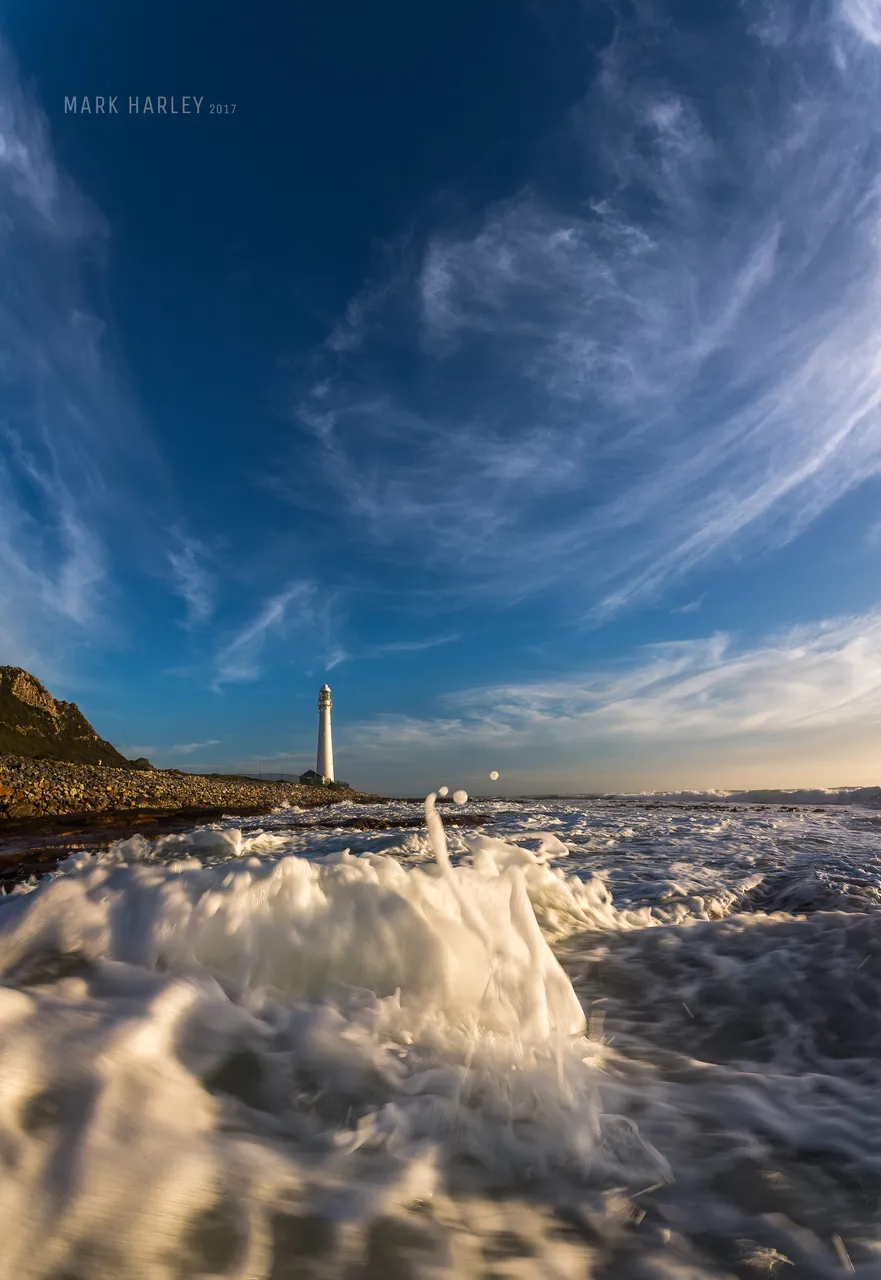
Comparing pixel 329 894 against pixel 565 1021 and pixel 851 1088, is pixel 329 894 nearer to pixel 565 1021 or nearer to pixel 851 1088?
pixel 565 1021

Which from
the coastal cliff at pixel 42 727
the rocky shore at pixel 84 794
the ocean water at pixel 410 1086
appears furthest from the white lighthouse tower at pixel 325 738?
the ocean water at pixel 410 1086

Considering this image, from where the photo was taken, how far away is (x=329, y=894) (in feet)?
11.2

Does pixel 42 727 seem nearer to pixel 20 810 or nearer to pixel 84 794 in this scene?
pixel 84 794

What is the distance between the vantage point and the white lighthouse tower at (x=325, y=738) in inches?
2504

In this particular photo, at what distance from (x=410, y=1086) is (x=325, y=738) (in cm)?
6489

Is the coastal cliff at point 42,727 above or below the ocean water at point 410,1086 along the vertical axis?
above

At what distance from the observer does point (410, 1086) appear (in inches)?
80.7

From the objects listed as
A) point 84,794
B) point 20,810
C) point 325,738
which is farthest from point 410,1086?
point 325,738

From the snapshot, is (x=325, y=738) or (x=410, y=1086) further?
(x=325, y=738)

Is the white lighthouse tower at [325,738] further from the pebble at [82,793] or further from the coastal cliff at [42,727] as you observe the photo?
the pebble at [82,793]

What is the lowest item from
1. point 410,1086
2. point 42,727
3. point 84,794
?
point 410,1086

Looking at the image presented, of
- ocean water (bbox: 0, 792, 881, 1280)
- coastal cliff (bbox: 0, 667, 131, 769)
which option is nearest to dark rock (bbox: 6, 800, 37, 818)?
ocean water (bbox: 0, 792, 881, 1280)

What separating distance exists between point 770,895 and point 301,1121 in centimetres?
562

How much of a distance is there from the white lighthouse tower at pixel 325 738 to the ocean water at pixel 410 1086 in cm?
6156
